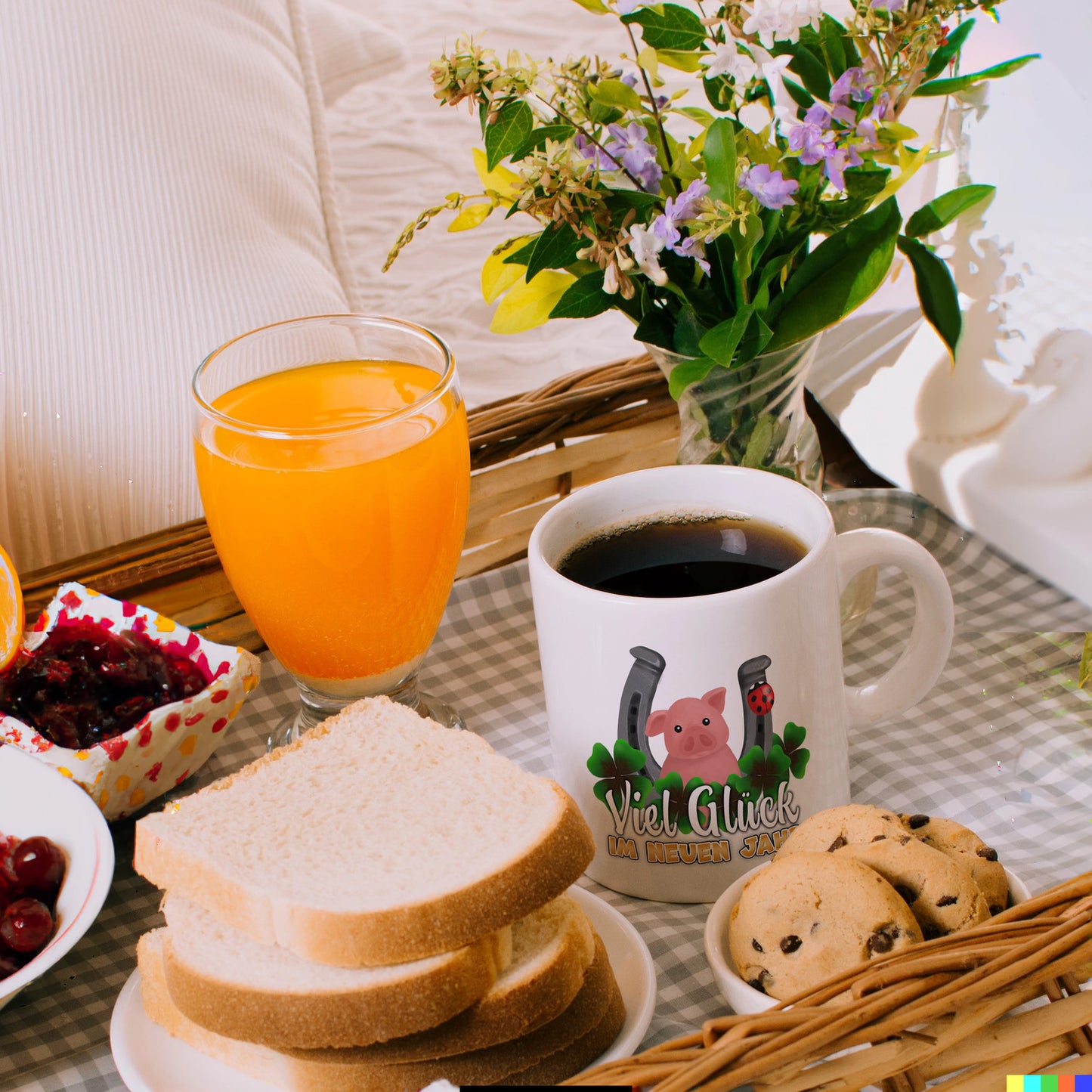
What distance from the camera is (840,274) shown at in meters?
0.77

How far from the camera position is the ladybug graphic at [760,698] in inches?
24.7

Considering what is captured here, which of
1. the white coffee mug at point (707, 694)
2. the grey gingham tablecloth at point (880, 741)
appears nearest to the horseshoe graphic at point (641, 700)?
the white coffee mug at point (707, 694)

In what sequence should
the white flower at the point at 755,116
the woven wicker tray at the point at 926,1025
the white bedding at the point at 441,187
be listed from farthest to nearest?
1. the white bedding at the point at 441,187
2. the white flower at the point at 755,116
3. the woven wicker tray at the point at 926,1025

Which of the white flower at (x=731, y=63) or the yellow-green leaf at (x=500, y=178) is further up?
the white flower at (x=731, y=63)

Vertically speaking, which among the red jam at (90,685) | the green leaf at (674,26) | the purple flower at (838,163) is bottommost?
the red jam at (90,685)

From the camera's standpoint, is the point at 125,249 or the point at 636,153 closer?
the point at 636,153

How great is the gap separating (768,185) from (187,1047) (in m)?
0.51

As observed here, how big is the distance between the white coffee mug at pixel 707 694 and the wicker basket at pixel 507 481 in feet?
0.84

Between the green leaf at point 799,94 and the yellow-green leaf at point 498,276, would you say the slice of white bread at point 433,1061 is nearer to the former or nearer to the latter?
the yellow-green leaf at point 498,276

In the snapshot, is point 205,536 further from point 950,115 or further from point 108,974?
point 950,115

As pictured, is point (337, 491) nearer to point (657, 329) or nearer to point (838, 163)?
point (657, 329)

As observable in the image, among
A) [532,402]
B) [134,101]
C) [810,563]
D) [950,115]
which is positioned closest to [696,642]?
[810,563]

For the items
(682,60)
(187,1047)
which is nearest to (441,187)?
(682,60)

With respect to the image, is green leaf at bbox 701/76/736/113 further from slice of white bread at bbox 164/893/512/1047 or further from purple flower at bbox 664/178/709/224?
slice of white bread at bbox 164/893/512/1047
